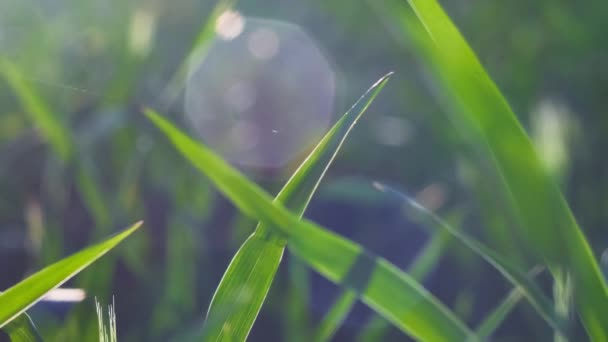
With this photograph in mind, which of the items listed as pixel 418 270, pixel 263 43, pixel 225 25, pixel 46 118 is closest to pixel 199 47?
pixel 225 25

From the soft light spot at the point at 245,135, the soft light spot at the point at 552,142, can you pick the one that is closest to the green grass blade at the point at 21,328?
the soft light spot at the point at 552,142

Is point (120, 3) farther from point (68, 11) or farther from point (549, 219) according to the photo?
point (549, 219)

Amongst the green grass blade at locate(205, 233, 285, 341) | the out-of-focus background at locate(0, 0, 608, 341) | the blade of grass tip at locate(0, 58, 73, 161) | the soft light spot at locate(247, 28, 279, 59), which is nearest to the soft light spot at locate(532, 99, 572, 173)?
the out-of-focus background at locate(0, 0, 608, 341)

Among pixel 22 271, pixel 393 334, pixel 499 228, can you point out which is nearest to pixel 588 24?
pixel 499 228

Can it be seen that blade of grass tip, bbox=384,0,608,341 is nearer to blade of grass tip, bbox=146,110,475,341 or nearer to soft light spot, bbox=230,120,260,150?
blade of grass tip, bbox=146,110,475,341

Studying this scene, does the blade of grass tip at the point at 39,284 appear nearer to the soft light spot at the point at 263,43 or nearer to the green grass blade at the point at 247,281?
the green grass blade at the point at 247,281
